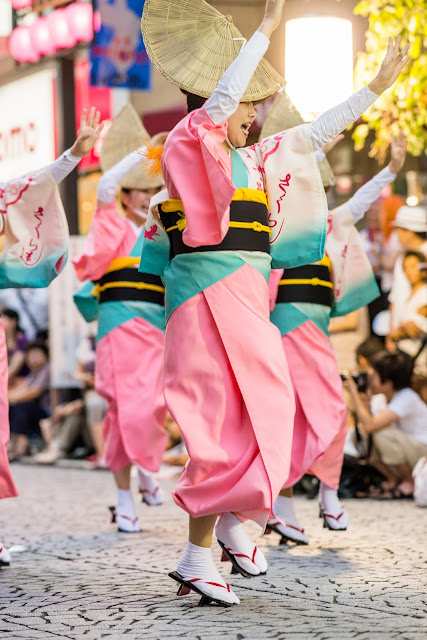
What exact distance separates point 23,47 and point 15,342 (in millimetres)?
3003

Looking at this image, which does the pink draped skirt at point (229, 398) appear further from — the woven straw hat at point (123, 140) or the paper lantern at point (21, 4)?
the paper lantern at point (21, 4)

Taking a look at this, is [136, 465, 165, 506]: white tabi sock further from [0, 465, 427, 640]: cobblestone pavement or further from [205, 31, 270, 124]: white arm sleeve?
[205, 31, 270, 124]: white arm sleeve

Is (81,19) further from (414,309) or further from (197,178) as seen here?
(197,178)

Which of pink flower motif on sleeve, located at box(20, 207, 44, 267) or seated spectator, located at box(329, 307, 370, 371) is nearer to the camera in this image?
pink flower motif on sleeve, located at box(20, 207, 44, 267)

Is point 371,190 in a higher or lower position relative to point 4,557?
higher

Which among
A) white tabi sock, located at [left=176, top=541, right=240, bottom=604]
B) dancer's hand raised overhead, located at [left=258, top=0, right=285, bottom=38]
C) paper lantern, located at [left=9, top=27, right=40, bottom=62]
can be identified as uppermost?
paper lantern, located at [left=9, top=27, right=40, bottom=62]

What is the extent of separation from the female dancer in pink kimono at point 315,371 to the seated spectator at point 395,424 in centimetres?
183

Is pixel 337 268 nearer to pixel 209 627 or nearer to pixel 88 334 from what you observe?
pixel 209 627

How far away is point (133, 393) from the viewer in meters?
5.94

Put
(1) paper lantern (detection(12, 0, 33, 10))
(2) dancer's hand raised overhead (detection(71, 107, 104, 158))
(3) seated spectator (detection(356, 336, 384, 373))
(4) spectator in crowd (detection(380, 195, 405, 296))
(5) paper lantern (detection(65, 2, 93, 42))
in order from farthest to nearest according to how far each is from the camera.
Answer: (1) paper lantern (detection(12, 0, 33, 10)) < (5) paper lantern (detection(65, 2, 93, 42)) < (4) spectator in crowd (detection(380, 195, 405, 296)) < (3) seated spectator (detection(356, 336, 384, 373)) < (2) dancer's hand raised overhead (detection(71, 107, 104, 158))

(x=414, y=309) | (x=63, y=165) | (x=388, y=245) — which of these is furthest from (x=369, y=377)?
(x=63, y=165)

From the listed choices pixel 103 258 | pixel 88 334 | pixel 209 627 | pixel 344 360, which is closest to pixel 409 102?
pixel 344 360

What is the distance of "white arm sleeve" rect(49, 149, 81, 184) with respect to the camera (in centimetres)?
473

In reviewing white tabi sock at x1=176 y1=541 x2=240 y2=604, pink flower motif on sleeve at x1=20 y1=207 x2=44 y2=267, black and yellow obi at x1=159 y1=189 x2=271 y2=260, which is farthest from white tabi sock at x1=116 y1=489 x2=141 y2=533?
black and yellow obi at x1=159 y1=189 x2=271 y2=260
